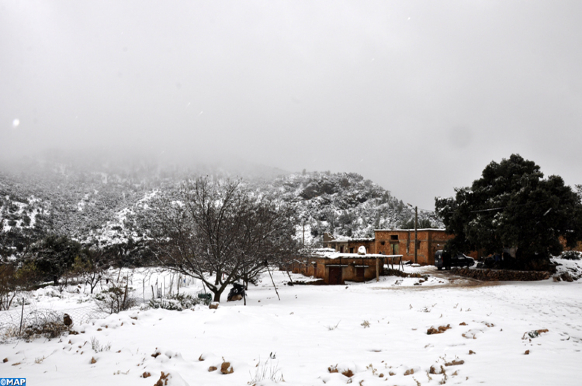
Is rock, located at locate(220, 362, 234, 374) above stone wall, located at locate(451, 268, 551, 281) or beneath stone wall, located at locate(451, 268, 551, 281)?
above

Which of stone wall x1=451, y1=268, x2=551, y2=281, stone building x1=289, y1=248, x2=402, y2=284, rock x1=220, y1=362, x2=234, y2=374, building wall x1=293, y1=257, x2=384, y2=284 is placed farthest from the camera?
building wall x1=293, y1=257, x2=384, y2=284

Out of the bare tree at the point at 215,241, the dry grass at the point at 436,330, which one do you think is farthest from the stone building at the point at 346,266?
the dry grass at the point at 436,330

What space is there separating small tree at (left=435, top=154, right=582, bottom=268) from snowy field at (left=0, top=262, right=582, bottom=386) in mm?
13870

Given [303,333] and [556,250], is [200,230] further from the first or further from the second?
[556,250]

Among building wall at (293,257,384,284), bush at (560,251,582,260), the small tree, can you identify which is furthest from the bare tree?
bush at (560,251,582,260)

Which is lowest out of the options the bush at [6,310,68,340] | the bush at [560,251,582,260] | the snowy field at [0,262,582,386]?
the bush at [6,310,68,340]

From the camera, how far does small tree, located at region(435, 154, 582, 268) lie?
22.8 metres

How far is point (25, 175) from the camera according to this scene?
110688 mm

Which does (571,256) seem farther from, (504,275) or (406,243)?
(406,243)

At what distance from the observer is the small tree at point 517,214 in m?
22.8

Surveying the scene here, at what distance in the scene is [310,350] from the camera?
6996mm

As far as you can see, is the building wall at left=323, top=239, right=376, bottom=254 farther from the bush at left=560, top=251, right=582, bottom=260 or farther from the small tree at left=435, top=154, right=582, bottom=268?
the bush at left=560, top=251, right=582, bottom=260

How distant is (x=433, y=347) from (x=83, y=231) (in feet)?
254

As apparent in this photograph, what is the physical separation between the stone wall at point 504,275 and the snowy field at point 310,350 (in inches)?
569
